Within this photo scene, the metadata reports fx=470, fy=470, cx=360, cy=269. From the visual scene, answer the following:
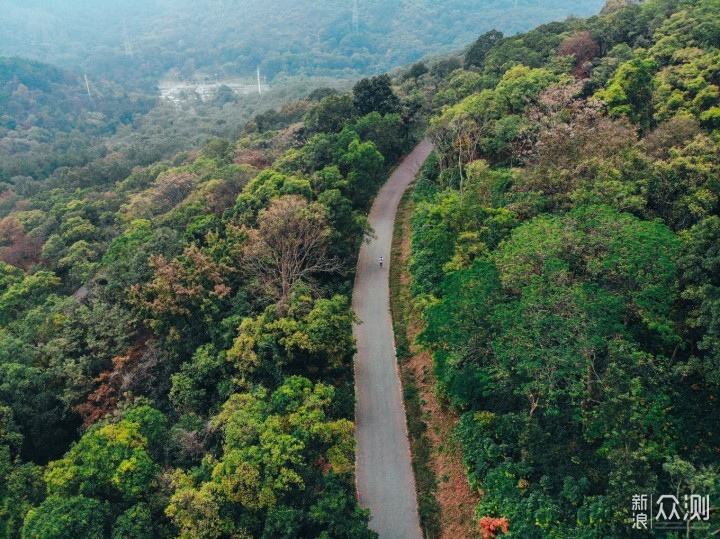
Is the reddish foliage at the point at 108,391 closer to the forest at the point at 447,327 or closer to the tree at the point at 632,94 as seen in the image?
the forest at the point at 447,327

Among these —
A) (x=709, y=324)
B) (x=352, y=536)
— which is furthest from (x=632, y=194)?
(x=352, y=536)

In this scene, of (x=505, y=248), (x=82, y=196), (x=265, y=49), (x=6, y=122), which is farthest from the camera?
(x=265, y=49)

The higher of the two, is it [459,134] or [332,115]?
[332,115]

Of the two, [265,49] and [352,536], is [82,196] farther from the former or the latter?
[265,49]

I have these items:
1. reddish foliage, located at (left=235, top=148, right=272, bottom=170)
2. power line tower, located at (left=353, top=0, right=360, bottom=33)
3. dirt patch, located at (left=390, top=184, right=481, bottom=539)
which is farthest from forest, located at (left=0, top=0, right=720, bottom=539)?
power line tower, located at (left=353, top=0, right=360, bottom=33)

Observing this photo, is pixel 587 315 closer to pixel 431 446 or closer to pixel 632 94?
pixel 431 446

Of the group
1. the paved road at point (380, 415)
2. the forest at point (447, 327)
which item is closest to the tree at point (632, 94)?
the forest at point (447, 327)

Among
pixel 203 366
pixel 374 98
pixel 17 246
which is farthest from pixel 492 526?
pixel 17 246
